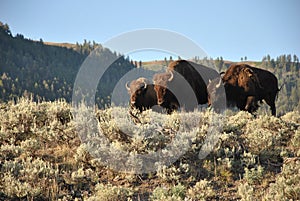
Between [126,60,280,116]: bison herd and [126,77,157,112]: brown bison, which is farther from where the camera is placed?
[126,77,157,112]: brown bison

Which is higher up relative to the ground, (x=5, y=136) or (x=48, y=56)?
(x=48, y=56)

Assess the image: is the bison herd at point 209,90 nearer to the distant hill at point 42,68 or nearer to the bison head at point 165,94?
the bison head at point 165,94

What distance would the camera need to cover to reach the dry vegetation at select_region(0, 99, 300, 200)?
5980 mm

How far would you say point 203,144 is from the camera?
773 centimetres

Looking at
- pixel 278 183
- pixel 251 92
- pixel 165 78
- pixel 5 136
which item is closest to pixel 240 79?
pixel 251 92

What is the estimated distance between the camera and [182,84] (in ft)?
48.4

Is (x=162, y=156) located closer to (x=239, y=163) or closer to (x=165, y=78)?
(x=239, y=163)

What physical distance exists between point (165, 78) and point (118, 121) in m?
6.58

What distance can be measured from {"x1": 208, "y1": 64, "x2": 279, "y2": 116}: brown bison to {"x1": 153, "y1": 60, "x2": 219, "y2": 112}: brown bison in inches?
32.9

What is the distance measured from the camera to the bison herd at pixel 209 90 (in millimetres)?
14070

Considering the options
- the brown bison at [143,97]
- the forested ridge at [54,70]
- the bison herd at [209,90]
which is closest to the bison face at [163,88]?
the bison herd at [209,90]

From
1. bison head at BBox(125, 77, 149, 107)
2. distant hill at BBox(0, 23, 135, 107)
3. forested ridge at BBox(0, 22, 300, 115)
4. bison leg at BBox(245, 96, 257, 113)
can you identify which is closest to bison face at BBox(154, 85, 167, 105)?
bison head at BBox(125, 77, 149, 107)

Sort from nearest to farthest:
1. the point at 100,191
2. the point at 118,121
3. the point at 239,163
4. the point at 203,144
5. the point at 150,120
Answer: the point at 100,191
the point at 239,163
the point at 203,144
the point at 118,121
the point at 150,120

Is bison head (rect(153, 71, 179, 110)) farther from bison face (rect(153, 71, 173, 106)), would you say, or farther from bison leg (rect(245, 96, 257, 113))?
bison leg (rect(245, 96, 257, 113))
